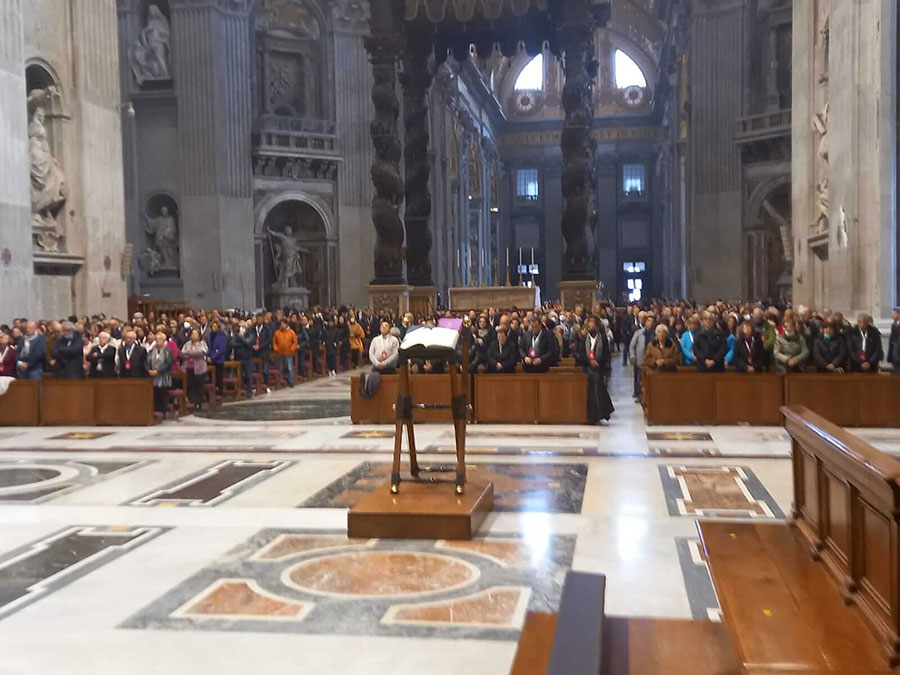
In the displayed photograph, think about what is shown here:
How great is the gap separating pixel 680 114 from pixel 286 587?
39225 mm

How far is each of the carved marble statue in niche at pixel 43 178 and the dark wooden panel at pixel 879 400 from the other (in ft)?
57.4

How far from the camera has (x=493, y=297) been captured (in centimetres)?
2928

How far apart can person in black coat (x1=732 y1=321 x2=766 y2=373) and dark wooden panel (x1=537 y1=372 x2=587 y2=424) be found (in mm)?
2266

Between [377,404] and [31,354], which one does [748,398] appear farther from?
[31,354]

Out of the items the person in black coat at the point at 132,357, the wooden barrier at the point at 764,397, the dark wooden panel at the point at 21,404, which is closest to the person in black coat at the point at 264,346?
the person in black coat at the point at 132,357

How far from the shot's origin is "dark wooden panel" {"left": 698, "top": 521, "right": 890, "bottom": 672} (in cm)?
293

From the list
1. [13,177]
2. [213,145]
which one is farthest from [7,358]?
[213,145]

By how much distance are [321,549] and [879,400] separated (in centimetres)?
913

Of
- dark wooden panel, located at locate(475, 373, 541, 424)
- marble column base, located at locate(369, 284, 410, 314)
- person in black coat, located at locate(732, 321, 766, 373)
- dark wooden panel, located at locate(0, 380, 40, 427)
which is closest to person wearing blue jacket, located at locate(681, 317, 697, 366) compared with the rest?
person in black coat, located at locate(732, 321, 766, 373)

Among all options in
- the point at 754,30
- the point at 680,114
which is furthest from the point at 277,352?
the point at 680,114

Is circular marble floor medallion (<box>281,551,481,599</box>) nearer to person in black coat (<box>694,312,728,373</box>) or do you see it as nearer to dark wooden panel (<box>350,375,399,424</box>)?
dark wooden panel (<box>350,375,399,424</box>)

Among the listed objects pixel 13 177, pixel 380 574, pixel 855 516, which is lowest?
pixel 380 574

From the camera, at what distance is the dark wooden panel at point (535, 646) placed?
3.29 meters

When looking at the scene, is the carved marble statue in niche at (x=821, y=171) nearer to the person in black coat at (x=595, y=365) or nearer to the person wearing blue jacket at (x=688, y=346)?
the person wearing blue jacket at (x=688, y=346)
